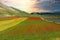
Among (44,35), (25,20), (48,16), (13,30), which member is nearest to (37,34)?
(44,35)

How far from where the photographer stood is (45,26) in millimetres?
4043

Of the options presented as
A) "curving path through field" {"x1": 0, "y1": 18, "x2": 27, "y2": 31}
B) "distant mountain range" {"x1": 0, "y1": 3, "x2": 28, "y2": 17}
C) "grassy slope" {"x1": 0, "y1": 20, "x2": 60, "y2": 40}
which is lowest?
"grassy slope" {"x1": 0, "y1": 20, "x2": 60, "y2": 40}

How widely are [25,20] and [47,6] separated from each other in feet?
2.31

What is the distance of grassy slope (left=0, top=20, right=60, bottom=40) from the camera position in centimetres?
330

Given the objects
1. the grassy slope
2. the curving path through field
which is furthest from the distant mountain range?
the grassy slope

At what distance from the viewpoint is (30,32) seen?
3566mm

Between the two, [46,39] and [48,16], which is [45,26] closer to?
[48,16]

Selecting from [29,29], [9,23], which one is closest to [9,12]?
[9,23]

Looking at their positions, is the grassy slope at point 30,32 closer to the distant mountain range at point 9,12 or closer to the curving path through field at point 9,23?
the curving path through field at point 9,23

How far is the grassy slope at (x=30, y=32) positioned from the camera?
330 cm

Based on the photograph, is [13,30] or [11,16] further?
[11,16]

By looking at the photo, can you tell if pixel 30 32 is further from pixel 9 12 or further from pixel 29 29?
pixel 9 12

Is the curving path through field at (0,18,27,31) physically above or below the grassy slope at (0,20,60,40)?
above

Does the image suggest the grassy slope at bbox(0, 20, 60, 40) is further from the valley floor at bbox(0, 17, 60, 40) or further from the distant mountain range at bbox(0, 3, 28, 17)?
the distant mountain range at bbox(0, 3, 28, 17)
